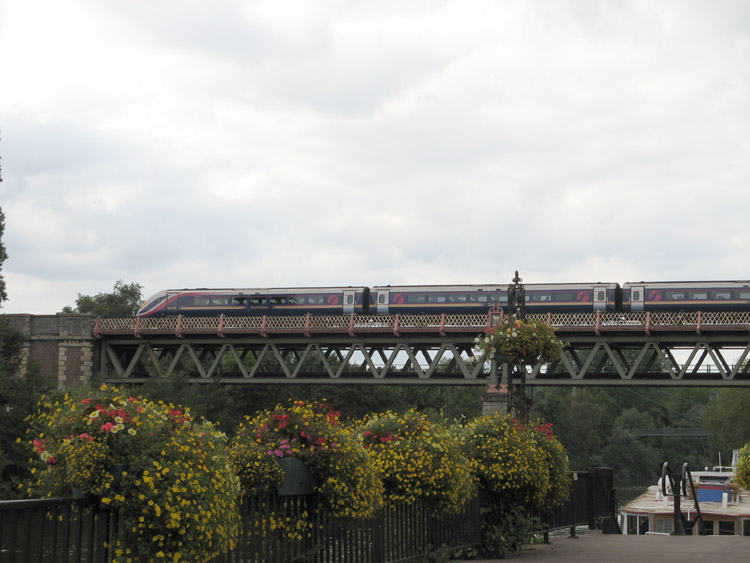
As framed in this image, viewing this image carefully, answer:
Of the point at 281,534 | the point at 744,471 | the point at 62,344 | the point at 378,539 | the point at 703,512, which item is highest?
the point at 62,344

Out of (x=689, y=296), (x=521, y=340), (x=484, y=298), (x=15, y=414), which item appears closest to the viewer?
(x=521, y=340)

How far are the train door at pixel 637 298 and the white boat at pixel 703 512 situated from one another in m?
16.2

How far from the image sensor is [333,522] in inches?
409

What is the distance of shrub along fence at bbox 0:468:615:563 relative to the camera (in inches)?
279

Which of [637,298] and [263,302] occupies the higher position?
[263,302]

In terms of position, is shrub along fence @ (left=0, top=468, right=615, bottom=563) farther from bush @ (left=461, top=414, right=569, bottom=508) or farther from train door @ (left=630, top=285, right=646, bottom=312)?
train door @ (left=630, top=285, right=646, bottom=312)

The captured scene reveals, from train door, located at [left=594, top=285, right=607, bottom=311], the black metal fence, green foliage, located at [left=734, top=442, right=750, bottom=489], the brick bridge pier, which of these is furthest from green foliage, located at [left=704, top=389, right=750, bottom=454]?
the black metal fence

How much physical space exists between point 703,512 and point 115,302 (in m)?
80.6

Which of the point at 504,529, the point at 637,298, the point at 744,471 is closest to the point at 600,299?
the point at 637,298

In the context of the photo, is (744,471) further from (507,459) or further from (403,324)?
(403,324)

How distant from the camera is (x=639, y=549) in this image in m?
15.1

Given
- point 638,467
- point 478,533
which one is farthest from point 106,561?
point 638,467

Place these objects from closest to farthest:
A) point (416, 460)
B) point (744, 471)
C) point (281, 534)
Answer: point (281, 534) → point (416, 460) → point (744, 471)

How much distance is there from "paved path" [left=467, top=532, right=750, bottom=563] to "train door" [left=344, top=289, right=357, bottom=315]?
1680 inches
